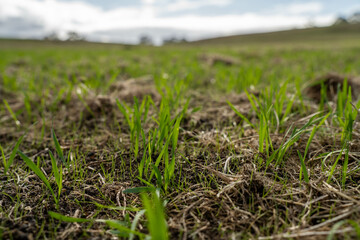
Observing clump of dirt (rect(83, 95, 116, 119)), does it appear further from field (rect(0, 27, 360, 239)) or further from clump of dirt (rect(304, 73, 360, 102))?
clump of dirt (rect(304, 73, 360, 102))

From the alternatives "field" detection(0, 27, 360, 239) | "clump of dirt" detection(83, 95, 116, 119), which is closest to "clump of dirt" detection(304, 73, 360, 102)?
"field" detection(0, 27, 360, 239)

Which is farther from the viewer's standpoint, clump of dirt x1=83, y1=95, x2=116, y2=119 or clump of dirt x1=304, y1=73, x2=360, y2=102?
clump of dirt x1=304, y1=73, x2=360, y2=102

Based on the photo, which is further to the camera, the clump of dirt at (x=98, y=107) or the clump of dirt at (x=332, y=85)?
the clump of dirt at (x=332, y=85)

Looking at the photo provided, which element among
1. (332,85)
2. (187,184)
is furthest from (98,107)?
(332,85)

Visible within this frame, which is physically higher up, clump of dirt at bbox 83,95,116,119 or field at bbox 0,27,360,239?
clump of dirt at bbox 83,95,116,119

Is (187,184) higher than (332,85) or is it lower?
lower

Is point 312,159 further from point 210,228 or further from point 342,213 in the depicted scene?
point 210,228

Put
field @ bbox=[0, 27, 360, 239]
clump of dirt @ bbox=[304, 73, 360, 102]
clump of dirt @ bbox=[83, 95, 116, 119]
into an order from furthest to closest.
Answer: clump of dirt @ bbox=[304, 73, 360, 102]
clump of dirt @ bbox=[83, 95, 116, 119]
field @ bbox=[0, 27, 360, 239]

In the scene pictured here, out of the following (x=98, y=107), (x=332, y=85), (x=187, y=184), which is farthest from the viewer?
(x=332, y=85)

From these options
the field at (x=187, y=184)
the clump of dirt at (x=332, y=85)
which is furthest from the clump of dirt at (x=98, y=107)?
the clump of dirt at (x=332, y=85)

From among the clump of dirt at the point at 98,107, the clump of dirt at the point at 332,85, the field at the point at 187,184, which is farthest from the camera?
the clump of dirt at the point at 332,85

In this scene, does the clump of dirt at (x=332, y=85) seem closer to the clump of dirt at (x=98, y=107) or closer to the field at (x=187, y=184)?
the field at (x=187, y=184)

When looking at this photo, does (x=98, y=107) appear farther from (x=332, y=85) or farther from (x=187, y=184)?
(x=332, y=85)

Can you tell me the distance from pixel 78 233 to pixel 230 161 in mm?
723
